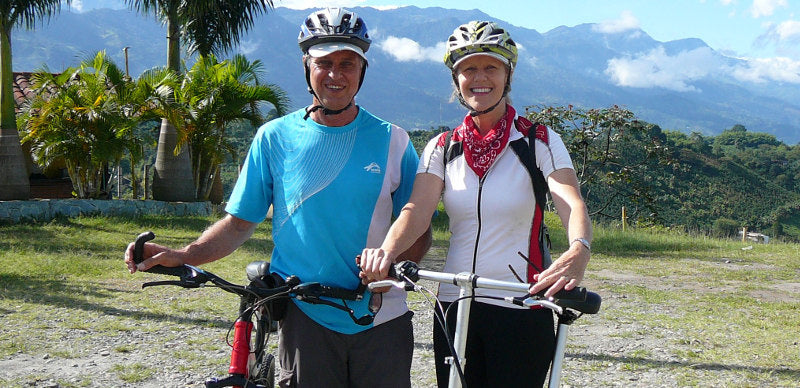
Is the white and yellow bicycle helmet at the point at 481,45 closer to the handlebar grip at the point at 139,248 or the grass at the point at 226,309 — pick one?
the handlebar grip at the point at 139,248

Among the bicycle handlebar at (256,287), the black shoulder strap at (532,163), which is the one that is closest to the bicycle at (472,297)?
the bicycle handlebar at (256,287)

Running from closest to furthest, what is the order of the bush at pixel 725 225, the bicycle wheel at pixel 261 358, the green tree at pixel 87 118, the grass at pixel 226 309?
the bicycle wheel at pixel 261 358 < the grass at pixel 226 309 < the green tree at pixel 87 118 < the bush at pixel 725 225

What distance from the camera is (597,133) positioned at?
21953mm

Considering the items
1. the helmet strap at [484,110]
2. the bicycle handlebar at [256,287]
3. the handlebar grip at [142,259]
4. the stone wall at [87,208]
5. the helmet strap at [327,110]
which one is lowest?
the stone wall at [87,208]

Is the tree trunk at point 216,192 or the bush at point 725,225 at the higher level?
the tree trunk at point 216,192

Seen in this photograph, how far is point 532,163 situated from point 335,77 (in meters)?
0.78

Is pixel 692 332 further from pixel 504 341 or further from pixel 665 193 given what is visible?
pixel 665 193

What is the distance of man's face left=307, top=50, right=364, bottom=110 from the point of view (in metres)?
2.85

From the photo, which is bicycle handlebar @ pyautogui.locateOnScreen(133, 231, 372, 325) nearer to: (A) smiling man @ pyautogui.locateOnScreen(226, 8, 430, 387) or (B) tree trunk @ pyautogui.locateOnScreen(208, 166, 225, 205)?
(A) smiling man @ pyautogui.locateOnScreen(226, 8, 430, 387)

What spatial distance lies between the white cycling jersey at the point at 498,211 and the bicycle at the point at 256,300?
423 millimetres

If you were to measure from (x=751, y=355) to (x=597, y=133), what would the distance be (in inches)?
600

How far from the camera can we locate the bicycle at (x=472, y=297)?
2.18 meters

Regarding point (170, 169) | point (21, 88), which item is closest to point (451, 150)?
point (170, 169)

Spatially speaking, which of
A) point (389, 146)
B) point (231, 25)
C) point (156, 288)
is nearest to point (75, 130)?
point (231, 25)
